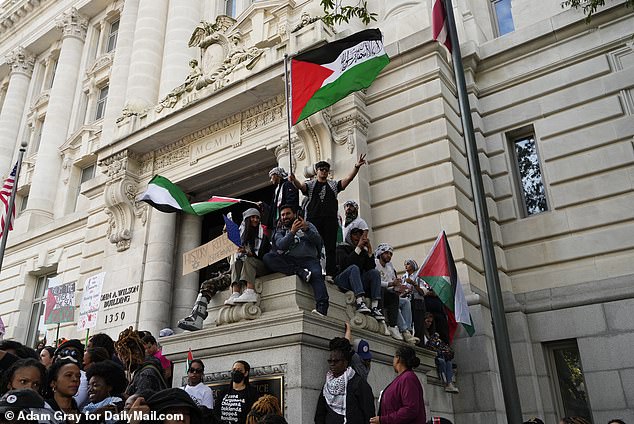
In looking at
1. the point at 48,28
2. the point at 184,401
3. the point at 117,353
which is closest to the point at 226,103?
the point at 117,353

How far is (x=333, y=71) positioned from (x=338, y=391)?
6221mm

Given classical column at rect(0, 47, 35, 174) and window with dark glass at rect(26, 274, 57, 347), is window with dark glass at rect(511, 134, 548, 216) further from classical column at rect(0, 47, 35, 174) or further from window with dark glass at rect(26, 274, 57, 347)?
classical column at rect(0, 47, 35, 174)

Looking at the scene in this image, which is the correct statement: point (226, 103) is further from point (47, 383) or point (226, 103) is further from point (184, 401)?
point (184, 401)

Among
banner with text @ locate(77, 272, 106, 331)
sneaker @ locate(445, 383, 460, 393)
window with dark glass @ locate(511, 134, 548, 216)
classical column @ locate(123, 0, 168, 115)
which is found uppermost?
classical column @ locate(123, 0, 168, 115)

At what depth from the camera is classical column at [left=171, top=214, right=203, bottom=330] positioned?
16.6 meters

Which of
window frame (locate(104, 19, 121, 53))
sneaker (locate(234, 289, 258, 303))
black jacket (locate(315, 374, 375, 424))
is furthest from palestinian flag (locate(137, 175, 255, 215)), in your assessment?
window frame (locate(104, 19, 121, 53))

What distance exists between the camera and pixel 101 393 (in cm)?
475

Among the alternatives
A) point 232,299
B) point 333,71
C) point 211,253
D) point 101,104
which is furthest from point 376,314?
point 101,104

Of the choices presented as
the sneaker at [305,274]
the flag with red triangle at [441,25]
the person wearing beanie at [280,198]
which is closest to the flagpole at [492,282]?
the flag with red triangle at [441,25]

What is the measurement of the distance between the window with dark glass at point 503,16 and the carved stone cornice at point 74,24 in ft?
80.4

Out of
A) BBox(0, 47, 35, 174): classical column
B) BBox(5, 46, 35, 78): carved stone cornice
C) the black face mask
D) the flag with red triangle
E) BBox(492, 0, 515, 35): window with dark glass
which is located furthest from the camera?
BBox(5, 46, 35, 78): carved stone cornice

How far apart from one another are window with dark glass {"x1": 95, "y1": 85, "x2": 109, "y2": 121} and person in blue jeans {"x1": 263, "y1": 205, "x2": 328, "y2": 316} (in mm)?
23279

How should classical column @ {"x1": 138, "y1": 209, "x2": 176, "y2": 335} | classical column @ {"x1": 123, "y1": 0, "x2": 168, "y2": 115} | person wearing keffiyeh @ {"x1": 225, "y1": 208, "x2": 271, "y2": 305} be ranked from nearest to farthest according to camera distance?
person wearing keffiyeh @ {"x1": 225, "y1": 208, "x2": 271, "y2": 305} < classical column @ {"x1": 138, "y1": 209, "x2": 176, "y2": 335} < classical column @ {"x1": 123, "y1": 0, "x2": 168, "y2": 115}

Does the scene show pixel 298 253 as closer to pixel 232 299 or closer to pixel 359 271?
pixel 232 299
